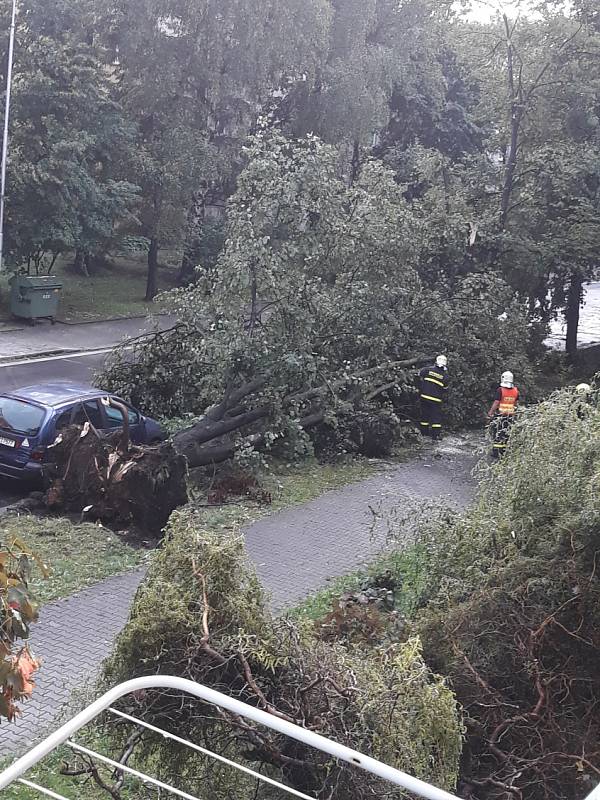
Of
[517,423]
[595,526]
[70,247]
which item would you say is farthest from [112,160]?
[595,526]

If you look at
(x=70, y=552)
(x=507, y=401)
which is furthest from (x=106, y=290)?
(x=70, y=552)

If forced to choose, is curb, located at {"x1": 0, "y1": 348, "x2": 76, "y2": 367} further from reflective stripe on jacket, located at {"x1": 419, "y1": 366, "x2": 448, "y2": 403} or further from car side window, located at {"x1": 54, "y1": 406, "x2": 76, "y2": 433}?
reflective stripe on jacket, located at {"x1": 419, "y1": 366, "x2": 448, "y2": 403}

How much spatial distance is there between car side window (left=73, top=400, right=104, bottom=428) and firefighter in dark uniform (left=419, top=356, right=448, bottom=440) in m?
6.08

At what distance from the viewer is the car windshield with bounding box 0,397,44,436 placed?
479 inches

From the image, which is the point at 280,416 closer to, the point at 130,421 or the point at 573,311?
the point at 130,421

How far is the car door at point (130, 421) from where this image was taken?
43.2 feet

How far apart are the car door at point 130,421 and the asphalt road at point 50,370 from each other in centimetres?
504

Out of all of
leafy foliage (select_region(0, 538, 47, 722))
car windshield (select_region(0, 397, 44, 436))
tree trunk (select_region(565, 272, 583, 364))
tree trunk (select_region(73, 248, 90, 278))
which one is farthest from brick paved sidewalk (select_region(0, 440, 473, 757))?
tree trunk (select_region(73, 248, 90, 278))

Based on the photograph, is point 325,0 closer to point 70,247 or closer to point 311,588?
point 70,247

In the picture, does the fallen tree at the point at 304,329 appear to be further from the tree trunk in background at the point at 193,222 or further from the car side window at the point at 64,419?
the tree trunk in background at the point at 193,222

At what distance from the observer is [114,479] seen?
37.2ft

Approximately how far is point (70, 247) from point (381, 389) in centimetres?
1297

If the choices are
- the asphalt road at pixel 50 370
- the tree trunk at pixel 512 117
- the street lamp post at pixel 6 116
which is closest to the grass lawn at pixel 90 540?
the asphalt road at pixel 50 370

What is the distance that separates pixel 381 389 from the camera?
1628 centimetres
